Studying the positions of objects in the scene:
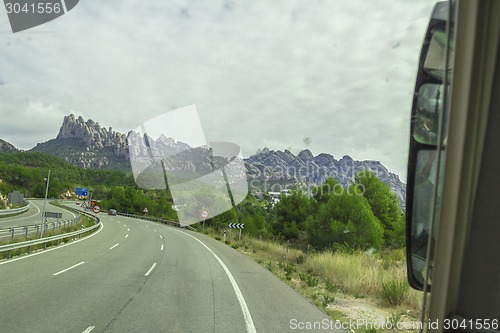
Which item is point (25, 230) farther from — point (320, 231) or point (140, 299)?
point (320, 231)

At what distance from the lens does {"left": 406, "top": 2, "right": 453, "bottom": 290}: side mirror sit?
1.67m

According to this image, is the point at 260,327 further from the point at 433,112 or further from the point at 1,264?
the point at 1,264

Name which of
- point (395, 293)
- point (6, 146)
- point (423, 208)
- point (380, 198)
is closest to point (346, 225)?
point (380, 198)

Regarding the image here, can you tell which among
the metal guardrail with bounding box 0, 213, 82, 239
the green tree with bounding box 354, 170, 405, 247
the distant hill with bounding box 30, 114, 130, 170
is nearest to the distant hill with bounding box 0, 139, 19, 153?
the distant hill with bounding box 30, 114, 130, 170

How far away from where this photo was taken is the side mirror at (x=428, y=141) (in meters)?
1.67

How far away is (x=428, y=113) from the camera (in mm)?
1820

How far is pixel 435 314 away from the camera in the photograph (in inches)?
65.1

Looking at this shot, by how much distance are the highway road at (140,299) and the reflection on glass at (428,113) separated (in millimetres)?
5318

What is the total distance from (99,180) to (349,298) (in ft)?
408

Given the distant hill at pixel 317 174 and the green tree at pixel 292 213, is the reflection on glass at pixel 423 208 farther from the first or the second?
the green tree at pixel 292 213

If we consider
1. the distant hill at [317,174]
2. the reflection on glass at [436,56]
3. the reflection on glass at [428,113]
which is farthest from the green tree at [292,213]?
the reflection on glass at [436,56]

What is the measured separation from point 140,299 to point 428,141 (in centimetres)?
776

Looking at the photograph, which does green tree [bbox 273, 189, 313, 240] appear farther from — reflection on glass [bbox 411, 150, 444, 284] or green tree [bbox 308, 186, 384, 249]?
reflection on glass [bbox 411, 150, 444, 284]

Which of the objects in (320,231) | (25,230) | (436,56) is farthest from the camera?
(320,231)
